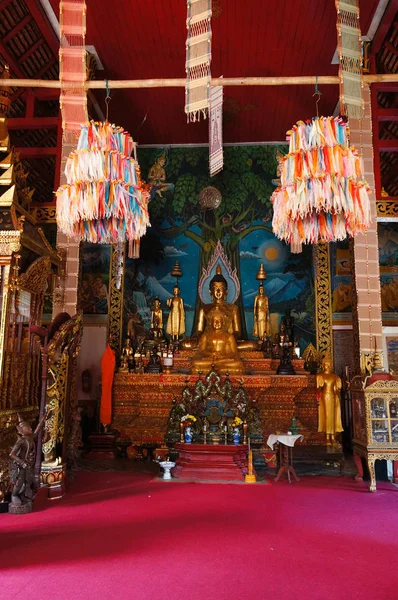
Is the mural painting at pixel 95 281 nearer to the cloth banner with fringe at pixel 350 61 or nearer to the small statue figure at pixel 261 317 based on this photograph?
the small statue figure at pixel 261 317

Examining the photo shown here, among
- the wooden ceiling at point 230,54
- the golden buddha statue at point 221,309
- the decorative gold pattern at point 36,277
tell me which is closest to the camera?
the decorative gold pattern at point 36,277

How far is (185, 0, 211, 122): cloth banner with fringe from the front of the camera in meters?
4.88

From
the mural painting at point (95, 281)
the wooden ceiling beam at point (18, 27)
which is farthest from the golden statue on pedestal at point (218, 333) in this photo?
the wooden ceiling beam at point (18, 27)

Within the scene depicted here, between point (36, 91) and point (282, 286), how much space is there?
576 cm

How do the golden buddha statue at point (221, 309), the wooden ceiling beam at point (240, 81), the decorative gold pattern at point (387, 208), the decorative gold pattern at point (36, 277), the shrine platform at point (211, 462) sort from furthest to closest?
the golden buddha statue at point (221, 309) < the decorative gold pattern at point (387, 208) < the shrine platform at point (211, 462) < the decorative gold pattern at point (36, 277) < the wooden ceiling beam at point (240, 81)

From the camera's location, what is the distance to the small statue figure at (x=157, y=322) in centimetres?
972

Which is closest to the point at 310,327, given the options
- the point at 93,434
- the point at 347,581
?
the point at 93,434

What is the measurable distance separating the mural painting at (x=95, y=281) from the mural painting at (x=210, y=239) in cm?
52

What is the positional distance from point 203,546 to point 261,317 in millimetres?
6511

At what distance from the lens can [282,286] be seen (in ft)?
33.6

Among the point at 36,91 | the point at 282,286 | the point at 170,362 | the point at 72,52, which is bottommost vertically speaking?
the point at 170,362

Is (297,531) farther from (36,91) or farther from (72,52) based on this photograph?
(36,91)

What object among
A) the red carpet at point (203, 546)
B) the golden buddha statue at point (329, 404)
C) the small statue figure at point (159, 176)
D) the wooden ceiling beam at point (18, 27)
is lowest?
the red carpet at point (203, 546)

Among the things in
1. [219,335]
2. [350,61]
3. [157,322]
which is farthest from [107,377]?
[350,61]
